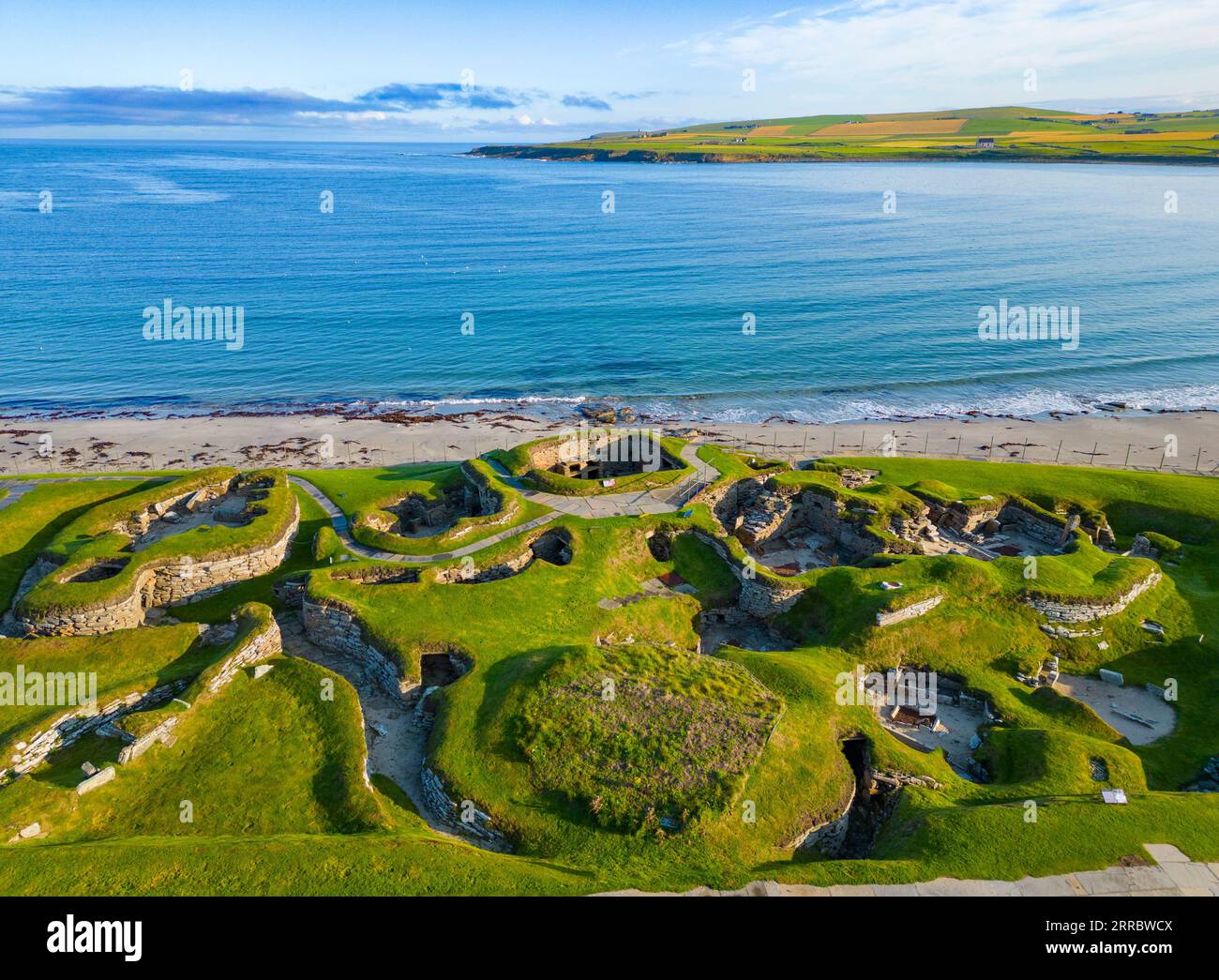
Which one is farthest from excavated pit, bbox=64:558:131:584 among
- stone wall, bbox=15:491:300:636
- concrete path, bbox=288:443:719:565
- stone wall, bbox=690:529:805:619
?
stone wall, bbox=690:529:805:619

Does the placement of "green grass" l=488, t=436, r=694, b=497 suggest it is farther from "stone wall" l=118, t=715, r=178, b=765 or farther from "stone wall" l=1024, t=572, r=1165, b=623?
"stone wall" l=118, t=715, r=178, b=765

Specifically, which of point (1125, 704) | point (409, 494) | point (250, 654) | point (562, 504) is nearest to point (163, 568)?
point (250, 654)

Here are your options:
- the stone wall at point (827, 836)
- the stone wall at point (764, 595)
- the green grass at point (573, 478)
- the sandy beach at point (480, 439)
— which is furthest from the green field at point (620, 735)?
the sandy beach at point (480, 439)

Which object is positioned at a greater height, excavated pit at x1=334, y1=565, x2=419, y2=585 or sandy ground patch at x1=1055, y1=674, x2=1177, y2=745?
excavated pit at x1=334, y1=565, x2=419, y2=585

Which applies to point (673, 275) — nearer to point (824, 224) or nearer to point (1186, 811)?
point (824, 224)

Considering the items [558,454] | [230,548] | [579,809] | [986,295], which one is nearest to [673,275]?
[986,295]
